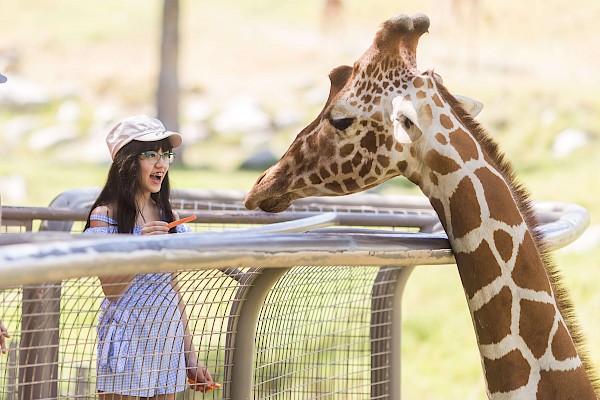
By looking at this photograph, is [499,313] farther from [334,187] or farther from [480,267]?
[334,187]

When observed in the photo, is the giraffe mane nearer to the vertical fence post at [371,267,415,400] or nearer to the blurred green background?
the vertical fence post at [371,267,415,400]

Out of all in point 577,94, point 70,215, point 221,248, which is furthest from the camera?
point 577,94

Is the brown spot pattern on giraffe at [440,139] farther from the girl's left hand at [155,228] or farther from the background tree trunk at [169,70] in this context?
the background tree trunk at [169,70]

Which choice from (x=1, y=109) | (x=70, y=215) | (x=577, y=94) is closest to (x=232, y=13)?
(x=1, y=109)

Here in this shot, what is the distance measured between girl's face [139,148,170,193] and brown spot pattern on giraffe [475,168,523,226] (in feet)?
3.34

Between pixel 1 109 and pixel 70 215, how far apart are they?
735 inches

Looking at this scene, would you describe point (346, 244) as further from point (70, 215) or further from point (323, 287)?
point (70, 215)

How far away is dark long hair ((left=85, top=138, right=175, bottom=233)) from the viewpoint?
3.02 meters

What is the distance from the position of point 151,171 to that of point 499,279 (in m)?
1.15

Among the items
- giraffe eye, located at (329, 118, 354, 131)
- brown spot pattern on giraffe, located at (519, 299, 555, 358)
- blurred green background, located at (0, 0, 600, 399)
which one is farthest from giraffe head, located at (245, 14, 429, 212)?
blurred green background, located at (0, 0, 600, 399)

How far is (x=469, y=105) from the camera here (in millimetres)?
2922

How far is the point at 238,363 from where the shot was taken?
2.47 m

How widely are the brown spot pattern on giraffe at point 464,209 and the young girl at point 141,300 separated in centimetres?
75

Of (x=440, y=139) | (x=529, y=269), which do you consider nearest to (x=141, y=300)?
(x=440, y=139)
